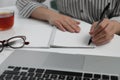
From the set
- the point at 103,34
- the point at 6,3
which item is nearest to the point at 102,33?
the point at 103,34

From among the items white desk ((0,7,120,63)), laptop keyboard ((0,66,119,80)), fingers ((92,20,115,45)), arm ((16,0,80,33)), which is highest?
laptop keyboard ((0,66,119,80))

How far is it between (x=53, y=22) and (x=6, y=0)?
58 cm

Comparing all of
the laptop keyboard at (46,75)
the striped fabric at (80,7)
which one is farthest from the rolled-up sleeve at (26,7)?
the laptop keyboard at (46,75)

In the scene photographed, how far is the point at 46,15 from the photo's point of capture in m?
1.07

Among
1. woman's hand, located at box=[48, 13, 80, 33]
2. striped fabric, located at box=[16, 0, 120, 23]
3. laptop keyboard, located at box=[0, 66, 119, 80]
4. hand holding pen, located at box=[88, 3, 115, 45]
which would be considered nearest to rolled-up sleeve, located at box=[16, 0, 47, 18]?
striped fabric, located at box=[16, 0, 120, 23]

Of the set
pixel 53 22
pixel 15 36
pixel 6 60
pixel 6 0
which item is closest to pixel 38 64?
pixel 6 60

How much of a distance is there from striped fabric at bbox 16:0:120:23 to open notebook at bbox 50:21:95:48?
0.26 m

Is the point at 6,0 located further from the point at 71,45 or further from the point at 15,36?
the point at 71,45

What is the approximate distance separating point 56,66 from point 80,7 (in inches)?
23.1

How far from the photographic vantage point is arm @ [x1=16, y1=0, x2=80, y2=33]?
0.97 m

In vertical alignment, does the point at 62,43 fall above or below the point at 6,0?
above

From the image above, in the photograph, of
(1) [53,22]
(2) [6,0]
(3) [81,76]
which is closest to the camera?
(3) [81,76]

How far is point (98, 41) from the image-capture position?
Result: 0.83m

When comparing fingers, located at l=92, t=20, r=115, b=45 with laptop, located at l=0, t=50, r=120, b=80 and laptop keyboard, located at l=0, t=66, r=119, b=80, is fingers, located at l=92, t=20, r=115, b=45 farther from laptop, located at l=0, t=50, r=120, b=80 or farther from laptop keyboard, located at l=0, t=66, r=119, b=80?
laptop keyboard, located at l=0, t=66, r=119, b=80
